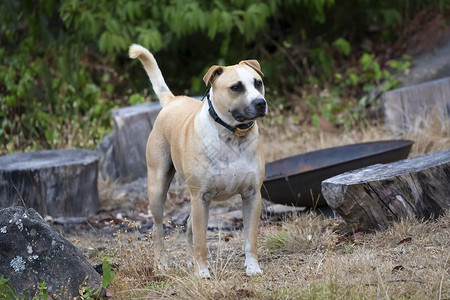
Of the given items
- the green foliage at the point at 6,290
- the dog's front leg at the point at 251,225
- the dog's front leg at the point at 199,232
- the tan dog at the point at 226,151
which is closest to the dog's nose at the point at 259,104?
the tan dog at the point at 226,151

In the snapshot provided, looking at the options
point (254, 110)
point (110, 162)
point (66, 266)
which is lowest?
point (110, 162)

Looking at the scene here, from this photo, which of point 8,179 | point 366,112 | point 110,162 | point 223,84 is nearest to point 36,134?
point 110,162

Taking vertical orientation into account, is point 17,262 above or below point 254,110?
below

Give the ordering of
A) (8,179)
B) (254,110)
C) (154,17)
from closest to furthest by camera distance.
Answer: (254,110) → (8,179) → (154,17)

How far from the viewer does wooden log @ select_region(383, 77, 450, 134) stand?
8461 mm

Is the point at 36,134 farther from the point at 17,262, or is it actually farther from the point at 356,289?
the point at 356,289

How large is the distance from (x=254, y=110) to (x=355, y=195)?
108 centimetres

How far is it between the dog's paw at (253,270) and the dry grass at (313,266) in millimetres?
48

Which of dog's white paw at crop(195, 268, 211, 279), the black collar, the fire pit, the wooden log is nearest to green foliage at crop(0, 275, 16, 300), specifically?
dog's white paw at crop(195, 268, 211, 279)

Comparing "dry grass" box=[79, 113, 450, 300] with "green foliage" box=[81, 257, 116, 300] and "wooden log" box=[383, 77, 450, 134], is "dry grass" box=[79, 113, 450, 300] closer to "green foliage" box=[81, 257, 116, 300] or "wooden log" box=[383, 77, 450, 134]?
"green foliage" box=[81, 257, 116, 300]

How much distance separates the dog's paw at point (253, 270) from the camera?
177 inches

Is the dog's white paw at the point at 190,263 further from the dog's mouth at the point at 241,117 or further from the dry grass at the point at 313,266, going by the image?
the dog's mouth at the point at 241,117

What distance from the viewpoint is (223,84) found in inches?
176

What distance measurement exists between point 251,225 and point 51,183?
3027mm
